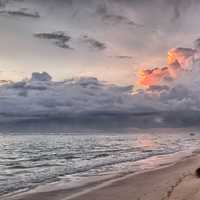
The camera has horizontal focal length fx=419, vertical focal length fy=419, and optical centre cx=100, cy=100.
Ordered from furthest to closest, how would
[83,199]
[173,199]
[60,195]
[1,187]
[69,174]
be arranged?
[69,174] < [1,187] < [60,195] < [83,199] < [173,199]

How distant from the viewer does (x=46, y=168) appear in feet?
145

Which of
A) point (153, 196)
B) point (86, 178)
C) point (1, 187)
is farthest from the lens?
point (86, 178)

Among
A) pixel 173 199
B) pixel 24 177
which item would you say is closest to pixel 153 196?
pixel 173 199

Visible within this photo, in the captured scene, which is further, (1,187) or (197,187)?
(1,187)

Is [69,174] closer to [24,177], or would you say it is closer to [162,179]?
[24,177]

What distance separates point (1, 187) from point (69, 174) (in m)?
9.80

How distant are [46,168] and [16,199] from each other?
20454mm

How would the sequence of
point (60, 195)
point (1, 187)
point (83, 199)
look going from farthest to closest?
point (1, 187), point (60, 195), point (83, 199)

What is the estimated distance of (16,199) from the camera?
23938mm

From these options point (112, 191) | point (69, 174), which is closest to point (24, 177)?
point (69, 174)

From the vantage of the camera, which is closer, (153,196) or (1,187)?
(153,196)

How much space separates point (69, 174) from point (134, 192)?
1385 centimetres

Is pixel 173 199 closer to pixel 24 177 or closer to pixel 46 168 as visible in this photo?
pixel 24 177

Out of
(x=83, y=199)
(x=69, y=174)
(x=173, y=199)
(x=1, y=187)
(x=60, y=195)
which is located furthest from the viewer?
(x=69, y=174)
